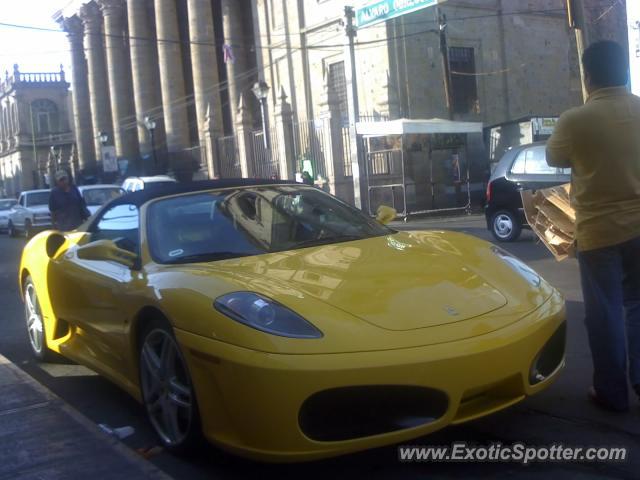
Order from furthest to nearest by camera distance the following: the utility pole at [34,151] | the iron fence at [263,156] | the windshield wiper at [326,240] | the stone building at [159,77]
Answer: the utility pole at [34,151] → the stone building at [159,77] → the iron fence at [263,156] → the windshield wiper at [326,240]

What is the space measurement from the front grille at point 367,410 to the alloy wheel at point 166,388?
0.68 metres

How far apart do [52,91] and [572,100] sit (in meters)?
52.8

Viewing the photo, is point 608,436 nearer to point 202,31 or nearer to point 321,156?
point 321,156

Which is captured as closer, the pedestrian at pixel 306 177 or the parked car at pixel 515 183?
the parked car at pixel 515 183

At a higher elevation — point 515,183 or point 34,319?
point 515,183

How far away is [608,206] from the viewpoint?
12.0 feet

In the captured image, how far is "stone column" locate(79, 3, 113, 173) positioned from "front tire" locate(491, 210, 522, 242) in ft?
120

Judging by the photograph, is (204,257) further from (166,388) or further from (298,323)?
(298,323)

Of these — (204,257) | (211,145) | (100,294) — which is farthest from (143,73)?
(204,257)

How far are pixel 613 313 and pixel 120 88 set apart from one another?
142ft

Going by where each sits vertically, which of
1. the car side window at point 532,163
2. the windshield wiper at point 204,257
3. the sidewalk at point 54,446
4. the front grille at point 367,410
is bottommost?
the sidewalk at point 54,446

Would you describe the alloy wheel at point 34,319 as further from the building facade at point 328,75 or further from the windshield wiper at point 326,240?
the building facade at point 328,75

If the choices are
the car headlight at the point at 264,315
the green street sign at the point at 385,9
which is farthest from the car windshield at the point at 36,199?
the car headlight at the point at 264,315

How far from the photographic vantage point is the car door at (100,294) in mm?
4098
